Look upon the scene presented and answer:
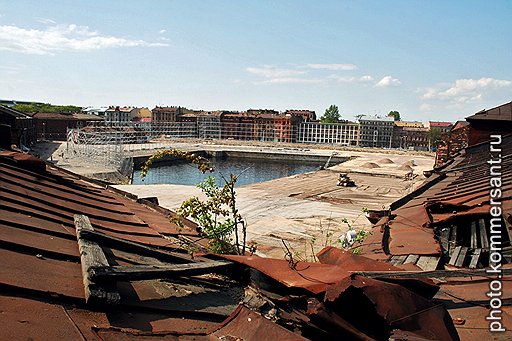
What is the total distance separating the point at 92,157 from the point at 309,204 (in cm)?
3407

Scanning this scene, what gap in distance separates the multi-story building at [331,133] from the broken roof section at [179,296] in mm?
145749

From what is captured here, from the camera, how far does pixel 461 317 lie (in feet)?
12.2

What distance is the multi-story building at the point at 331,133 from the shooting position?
149625 millimetres

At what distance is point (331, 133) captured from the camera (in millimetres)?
151625

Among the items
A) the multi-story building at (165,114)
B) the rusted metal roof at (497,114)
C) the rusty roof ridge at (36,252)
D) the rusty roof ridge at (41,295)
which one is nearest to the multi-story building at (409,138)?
the multi-story building at (165,114)

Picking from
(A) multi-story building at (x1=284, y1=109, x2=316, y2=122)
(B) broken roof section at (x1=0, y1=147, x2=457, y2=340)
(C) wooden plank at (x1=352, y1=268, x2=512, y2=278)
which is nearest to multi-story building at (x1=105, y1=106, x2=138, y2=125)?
(A) multi-story building at (x1=284, y1=109, x2=316, y2=122)

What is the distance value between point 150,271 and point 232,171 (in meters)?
72.3

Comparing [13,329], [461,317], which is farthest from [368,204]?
[13,329]

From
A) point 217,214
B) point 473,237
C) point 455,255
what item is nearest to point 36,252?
point 217,214

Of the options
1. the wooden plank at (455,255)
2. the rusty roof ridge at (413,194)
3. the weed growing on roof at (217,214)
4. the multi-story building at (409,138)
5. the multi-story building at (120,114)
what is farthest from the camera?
the multi-story building at (120,114)

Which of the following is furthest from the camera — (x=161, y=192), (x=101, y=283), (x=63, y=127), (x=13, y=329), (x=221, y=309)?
(x=63, y=127)

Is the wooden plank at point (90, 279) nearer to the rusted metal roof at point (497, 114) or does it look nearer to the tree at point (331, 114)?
the rusted metal roof at point (497, 114)

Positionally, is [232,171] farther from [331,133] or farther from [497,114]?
[331,133]

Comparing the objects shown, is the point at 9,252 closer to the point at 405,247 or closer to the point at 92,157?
the point at 405,247
